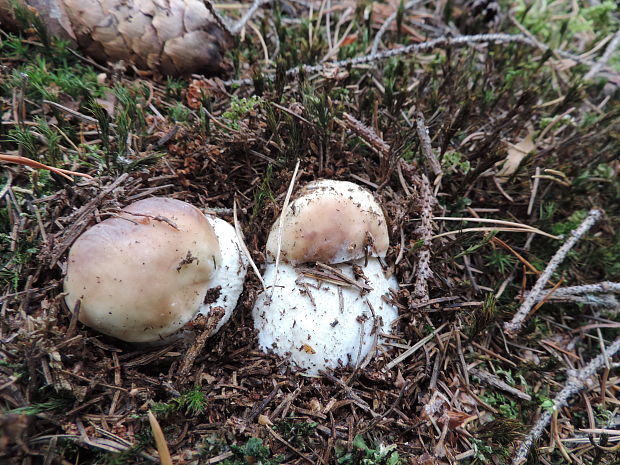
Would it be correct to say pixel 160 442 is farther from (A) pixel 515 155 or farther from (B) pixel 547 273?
(A) pixel 515 155

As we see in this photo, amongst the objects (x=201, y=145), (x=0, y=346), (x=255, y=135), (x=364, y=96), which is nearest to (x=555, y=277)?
(x=364, y=96)

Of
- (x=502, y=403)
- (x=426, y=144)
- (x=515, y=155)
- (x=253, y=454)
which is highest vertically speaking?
(x=426, y=144)

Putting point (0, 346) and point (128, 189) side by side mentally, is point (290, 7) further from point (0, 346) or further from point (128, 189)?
point (0, 346)

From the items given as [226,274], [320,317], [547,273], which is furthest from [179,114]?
[547,273]

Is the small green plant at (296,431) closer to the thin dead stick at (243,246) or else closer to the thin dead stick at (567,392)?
the thin dead stick at (243,246)

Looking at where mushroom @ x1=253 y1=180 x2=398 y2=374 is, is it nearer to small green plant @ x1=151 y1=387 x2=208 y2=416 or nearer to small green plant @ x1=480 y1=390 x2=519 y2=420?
small green plant @ x1=151 y1=387 x2=208 y2=416

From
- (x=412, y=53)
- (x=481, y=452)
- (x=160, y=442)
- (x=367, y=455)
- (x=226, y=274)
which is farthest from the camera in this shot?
(x=412, y=53)
